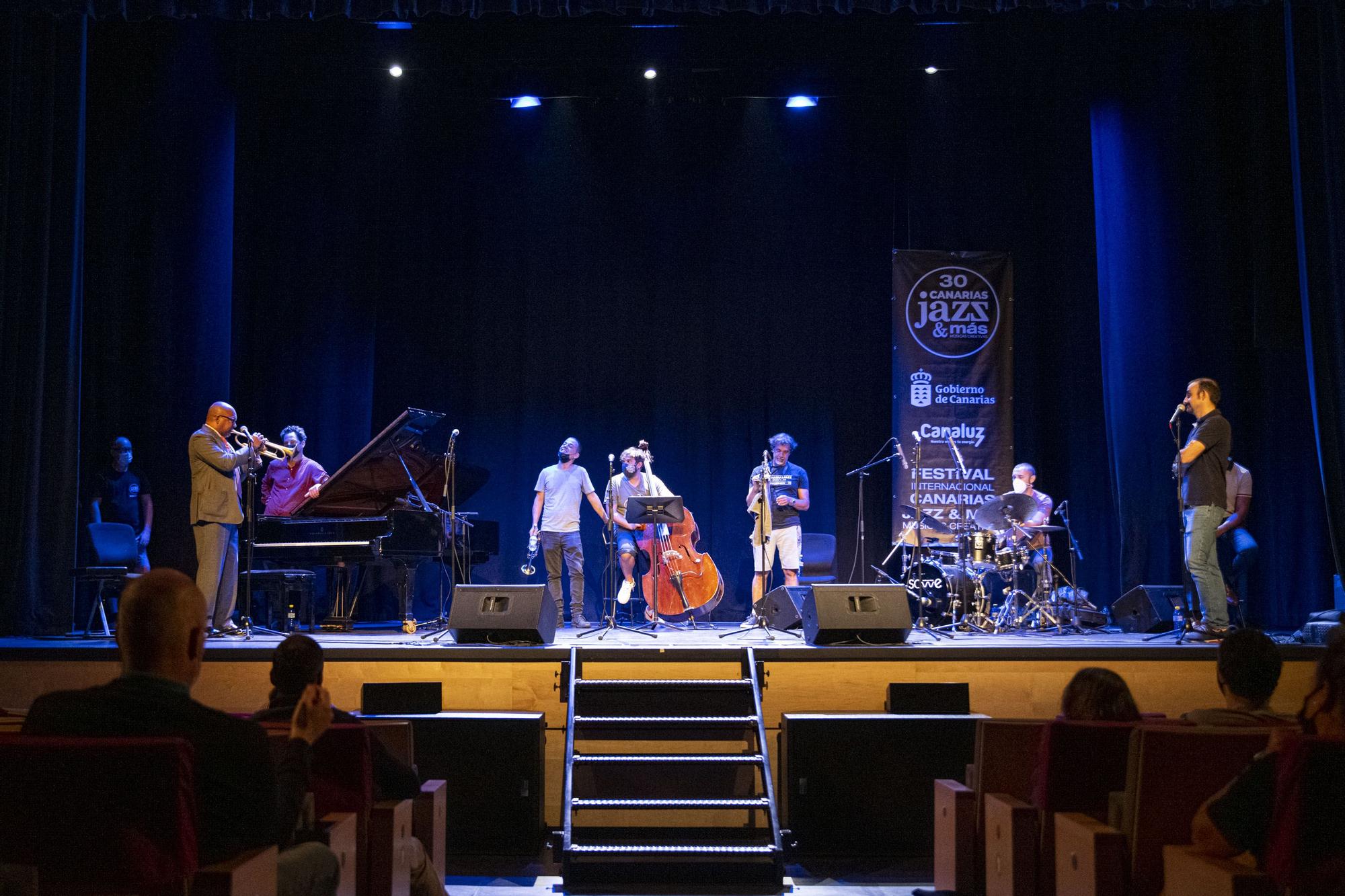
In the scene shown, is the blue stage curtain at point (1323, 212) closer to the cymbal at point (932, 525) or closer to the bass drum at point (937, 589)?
the bass drum at point (937, 589)

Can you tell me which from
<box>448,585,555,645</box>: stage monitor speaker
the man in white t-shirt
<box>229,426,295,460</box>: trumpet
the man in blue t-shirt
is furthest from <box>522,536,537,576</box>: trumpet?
the man in white t-shirt

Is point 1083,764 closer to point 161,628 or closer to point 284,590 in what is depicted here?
point 161,628

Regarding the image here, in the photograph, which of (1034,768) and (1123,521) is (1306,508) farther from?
(1034,768)

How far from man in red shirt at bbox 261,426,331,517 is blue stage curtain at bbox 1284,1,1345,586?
783 centimetres

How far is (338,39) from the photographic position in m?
10.4

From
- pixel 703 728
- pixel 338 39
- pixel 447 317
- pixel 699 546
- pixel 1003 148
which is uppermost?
pixel 338 39

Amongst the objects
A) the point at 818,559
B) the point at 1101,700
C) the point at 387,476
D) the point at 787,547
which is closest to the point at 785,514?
the point at 787,547

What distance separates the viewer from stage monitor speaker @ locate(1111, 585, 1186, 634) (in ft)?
29.0

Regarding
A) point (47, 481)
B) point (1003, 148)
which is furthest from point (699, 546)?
point (47, 481)

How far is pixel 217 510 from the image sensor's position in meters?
7.82

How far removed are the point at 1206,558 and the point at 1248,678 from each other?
15.4ft

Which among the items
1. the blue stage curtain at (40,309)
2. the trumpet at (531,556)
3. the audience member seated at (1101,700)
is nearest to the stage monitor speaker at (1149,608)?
the trumpet at (531,556)

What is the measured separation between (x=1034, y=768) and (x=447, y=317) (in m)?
8.84

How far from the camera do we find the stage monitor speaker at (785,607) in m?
8.04
